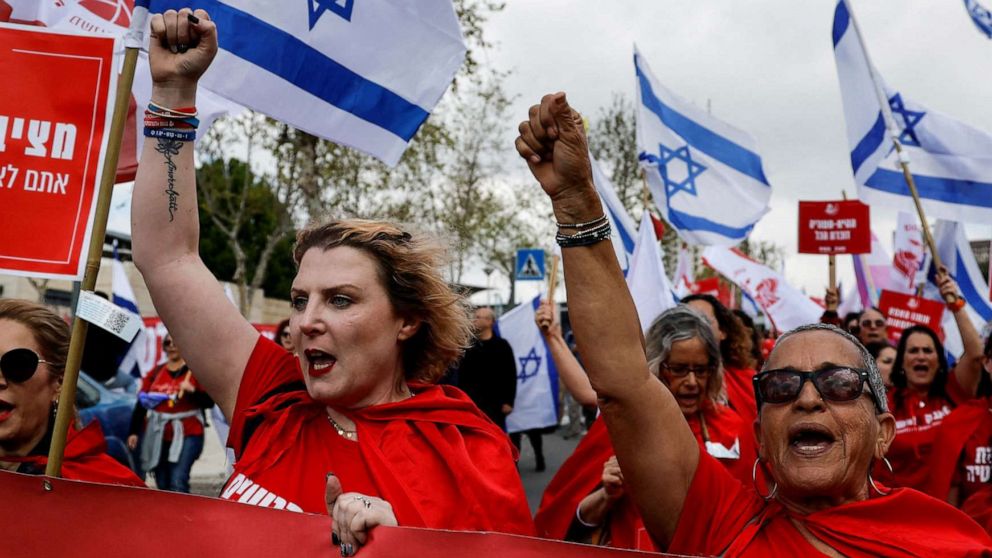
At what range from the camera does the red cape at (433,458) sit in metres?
2.06

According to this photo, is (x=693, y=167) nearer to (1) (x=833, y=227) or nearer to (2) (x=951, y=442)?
(1) (x=833, y=227)

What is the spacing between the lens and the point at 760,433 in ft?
7.45

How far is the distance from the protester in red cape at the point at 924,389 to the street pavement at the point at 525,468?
365 centimetres

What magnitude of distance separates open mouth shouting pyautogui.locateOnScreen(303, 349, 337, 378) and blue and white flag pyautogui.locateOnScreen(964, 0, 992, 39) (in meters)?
6.92

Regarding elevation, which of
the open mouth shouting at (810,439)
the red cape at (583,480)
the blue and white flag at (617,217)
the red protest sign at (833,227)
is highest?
the red protest sign at (833,227)

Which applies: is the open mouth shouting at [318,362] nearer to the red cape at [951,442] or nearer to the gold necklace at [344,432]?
the gold necklace at [344,432]

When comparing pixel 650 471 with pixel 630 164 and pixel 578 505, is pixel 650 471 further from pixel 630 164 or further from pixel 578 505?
pixel 630 164

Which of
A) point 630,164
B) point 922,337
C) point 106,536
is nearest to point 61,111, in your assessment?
point 106,536

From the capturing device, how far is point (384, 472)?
2076mm

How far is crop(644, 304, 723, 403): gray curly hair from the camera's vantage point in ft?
11.9

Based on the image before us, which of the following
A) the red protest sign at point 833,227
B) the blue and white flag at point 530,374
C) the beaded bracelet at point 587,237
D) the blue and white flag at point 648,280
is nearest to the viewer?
the beaded bracelet at point 587,237

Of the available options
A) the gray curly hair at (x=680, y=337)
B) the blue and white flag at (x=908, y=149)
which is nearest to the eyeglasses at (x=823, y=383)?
the gray curly hair at (x=680, y=337)

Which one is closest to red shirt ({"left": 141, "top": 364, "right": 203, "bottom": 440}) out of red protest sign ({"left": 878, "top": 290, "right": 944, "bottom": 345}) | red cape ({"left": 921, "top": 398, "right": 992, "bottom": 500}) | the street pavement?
the street pavement

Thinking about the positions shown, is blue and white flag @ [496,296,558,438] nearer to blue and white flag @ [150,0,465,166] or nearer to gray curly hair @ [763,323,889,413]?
blue and white flag @ [150,0,465,166]
